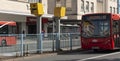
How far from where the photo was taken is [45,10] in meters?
62.5

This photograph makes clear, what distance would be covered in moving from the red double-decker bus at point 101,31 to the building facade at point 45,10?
24037mm

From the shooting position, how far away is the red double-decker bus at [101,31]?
2633cm

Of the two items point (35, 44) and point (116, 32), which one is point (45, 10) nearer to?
point (116, 32)

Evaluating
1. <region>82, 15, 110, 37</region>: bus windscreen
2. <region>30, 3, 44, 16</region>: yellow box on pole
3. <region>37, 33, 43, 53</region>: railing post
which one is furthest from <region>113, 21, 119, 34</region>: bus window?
<region>30, 3, 44, 16</region>: yellow box on pole

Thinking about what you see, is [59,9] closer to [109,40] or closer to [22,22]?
[109,40]

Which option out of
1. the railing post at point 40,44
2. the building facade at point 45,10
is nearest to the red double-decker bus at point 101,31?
the railing post at point 40,44

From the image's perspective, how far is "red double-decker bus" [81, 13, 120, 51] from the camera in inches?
1037

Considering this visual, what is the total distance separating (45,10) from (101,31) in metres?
36.5

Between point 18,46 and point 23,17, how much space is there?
1366 inches

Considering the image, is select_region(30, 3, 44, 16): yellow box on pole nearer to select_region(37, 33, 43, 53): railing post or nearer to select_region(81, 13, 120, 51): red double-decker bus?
select_region(37, 33, 43, 53): railing post

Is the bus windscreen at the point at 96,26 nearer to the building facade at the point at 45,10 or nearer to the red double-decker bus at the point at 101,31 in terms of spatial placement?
the red double-decker bus at the point at 101,31

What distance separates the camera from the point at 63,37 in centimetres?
2888

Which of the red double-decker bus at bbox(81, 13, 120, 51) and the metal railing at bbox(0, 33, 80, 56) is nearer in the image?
the metal railing at bbox(0, 33, 80, 56)

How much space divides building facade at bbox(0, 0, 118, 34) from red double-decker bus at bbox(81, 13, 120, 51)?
2404 cm
